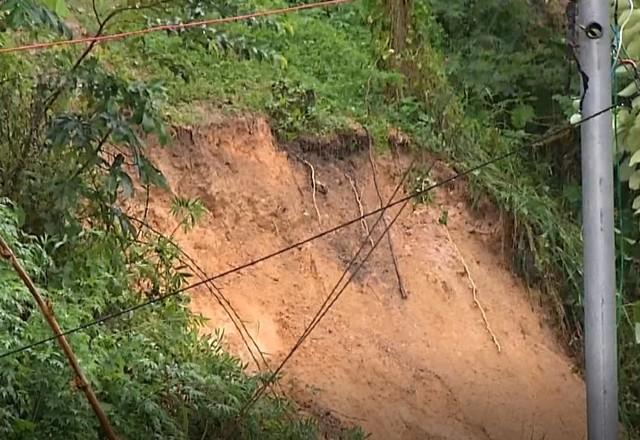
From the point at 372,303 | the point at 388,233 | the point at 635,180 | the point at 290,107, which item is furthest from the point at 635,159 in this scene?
the point at 290,107

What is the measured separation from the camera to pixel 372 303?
21.9 feet

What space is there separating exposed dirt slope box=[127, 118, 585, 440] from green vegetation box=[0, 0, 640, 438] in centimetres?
29

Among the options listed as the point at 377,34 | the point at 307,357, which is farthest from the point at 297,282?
the point at 377,34

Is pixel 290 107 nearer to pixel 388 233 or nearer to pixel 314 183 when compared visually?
pixel 314 183

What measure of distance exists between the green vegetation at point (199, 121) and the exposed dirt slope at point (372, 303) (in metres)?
0.29

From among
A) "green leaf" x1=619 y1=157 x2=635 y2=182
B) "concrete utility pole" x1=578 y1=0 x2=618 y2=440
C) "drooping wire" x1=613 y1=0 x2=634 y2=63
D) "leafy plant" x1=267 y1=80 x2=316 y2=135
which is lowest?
"concrete utility pole" x1=578 y1=0 x2=618 y2=440

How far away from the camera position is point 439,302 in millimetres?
6992

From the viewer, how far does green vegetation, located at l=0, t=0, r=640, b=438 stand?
424cm

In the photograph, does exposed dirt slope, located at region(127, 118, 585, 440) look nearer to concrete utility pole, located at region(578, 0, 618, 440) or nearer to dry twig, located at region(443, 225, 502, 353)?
dry twig, located at region(443, 225, 502, 353)

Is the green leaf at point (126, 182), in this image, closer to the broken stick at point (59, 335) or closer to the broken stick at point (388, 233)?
the broken stick at point (59, 335)

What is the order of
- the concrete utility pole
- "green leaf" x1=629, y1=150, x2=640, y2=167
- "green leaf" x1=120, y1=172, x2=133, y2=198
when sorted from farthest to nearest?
"green leaf" x1=120, y1=172, x2=133, y2=198, "green leaf" x1=629, y1=150, x2=640, y2=167, the concrete utility pole

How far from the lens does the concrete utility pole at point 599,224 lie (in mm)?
2986

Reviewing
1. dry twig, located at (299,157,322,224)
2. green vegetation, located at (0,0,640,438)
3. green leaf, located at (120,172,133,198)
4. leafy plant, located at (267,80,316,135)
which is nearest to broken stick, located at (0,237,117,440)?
green vegetation, located at (0,0,640,438)

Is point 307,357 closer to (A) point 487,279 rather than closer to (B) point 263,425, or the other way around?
(B) point 263,425
